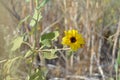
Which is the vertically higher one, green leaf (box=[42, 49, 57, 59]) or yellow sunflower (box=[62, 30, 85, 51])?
yellow sunflower (box=[62, 30, 85, 51])

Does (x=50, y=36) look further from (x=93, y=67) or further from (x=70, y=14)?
(x=93, y=67)

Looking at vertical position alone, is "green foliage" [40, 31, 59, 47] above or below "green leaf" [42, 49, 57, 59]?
above

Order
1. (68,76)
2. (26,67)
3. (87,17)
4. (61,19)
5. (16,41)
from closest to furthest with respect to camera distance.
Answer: (16,41), (26,67), (68,76), (87,17), (61,19)

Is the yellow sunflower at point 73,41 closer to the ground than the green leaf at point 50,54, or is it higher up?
higher up

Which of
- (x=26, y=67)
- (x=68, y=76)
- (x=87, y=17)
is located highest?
(x=87, y=17)

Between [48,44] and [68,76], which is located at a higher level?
[48,44]

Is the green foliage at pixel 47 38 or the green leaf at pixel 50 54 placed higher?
the green foliage at pixel 47 38

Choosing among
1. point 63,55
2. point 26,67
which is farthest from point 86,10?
point 26,67

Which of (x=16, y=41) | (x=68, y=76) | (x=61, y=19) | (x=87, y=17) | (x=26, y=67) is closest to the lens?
(x=16, y=41)

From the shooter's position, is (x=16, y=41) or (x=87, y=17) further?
(x=87, y=17)

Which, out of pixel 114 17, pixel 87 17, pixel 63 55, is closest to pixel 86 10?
pixel 87 17

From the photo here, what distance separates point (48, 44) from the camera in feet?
3.16

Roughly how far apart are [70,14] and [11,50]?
1.24m

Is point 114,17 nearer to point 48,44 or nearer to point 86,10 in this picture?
point 86,10
